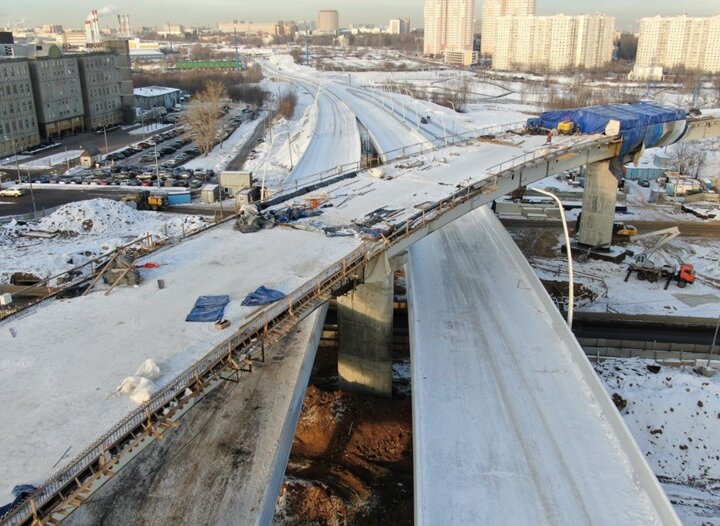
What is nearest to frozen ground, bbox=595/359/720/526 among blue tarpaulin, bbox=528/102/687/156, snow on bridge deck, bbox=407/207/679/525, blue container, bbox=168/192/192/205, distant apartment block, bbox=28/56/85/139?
snow on bridge deck, bbox=407/207/679/525

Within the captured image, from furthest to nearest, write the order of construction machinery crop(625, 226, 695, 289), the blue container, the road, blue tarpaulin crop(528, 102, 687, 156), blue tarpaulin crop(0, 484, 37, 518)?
1. the blue container
2. the road
3. blue tarpaulin crop(528, 102, 687, 156)
4. construction machinery crop(625, 226, 695, 289)
5. blue tarpaulin crop(0, 484, 37, 518)

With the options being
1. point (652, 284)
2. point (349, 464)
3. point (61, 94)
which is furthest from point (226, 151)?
point (349, 464)

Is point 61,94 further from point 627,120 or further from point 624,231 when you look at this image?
point 624,231

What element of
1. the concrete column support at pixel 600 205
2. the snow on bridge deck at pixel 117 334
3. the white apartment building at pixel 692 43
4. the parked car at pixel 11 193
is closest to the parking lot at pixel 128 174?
the parked car at pixel 11 193

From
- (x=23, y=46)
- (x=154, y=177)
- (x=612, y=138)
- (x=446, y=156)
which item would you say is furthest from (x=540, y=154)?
(x=23, y=46)

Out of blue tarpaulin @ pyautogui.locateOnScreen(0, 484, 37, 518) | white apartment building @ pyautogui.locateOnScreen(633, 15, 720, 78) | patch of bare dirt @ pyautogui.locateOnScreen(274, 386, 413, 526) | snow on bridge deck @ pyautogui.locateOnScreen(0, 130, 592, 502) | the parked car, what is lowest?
patch of bare dirt @ pyautogui.locateOnScreen(274, 386, 413, 526)

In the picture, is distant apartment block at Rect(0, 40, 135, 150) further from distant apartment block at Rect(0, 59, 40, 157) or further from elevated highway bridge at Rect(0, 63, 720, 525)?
elevated highway bridge at Rect(0, 63, 720, 525)

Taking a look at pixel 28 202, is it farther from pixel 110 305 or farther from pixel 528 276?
pixel 528 276
